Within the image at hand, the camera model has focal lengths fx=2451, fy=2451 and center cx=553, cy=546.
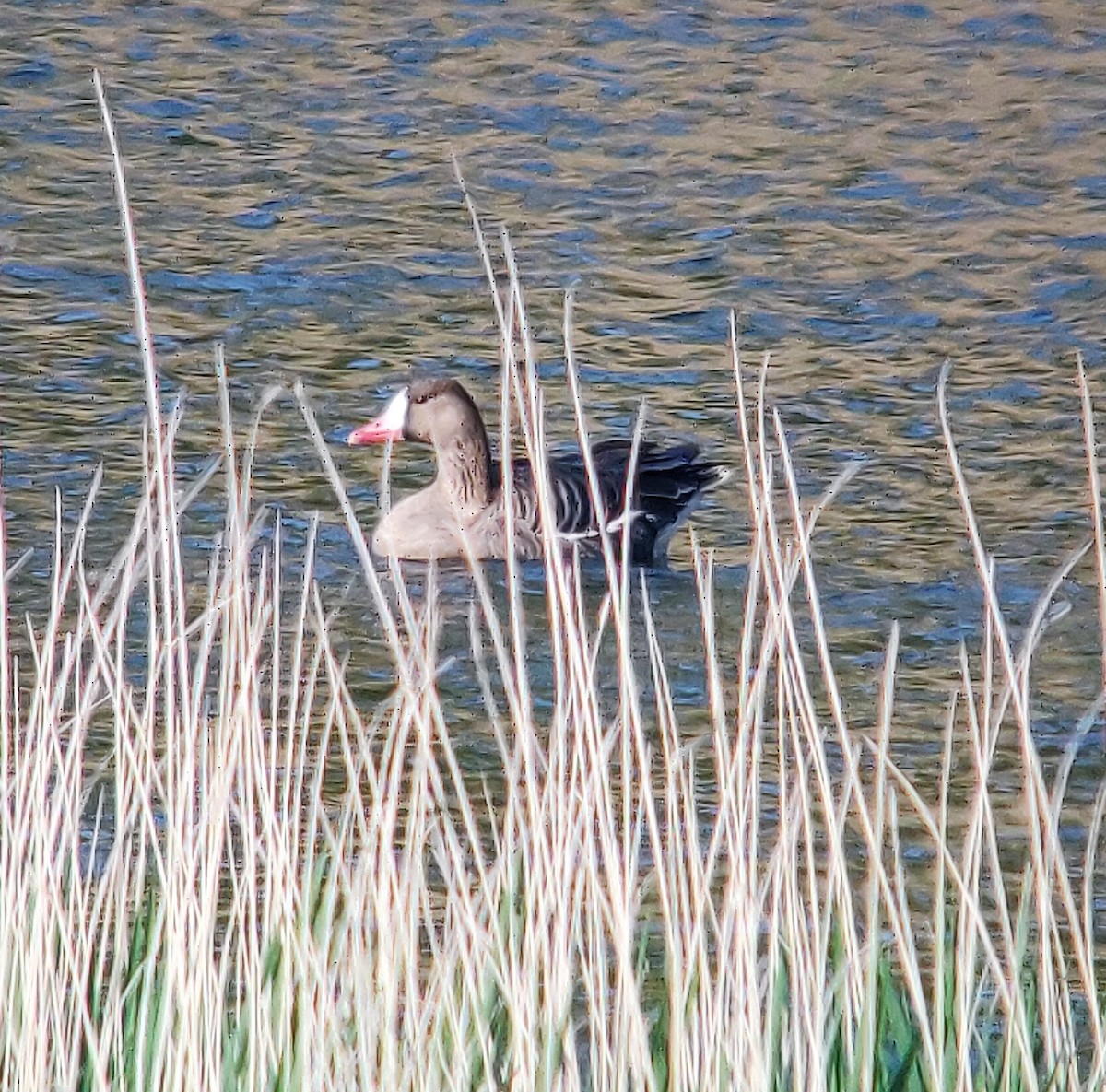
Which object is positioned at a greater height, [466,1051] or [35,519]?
[35,519]

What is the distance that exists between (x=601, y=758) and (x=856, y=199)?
10199 mm

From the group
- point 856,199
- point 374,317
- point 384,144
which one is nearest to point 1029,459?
point 374,317

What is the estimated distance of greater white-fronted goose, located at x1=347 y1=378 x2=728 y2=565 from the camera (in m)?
8.86

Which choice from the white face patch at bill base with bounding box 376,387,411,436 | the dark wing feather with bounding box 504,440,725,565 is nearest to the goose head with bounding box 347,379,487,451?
the white face patch at bill base with bounding box 376,387,411,436

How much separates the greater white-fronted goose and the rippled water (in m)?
0.24

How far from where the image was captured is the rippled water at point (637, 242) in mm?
9141

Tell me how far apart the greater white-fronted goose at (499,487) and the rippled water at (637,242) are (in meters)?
0.24

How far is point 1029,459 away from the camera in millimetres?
9727

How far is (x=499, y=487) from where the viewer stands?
9906 millimetres

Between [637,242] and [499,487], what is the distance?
323 centimetres

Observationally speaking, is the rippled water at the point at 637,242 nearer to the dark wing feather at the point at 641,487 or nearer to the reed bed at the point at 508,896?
the dark wing feather at the point at 641,487

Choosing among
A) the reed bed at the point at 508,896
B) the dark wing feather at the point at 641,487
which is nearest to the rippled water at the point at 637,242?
the dark wing feather at the point at 641,487

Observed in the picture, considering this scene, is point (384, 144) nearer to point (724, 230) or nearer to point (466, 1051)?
point (724, 230)

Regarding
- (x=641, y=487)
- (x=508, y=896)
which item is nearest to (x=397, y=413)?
(x=641, y=487)
